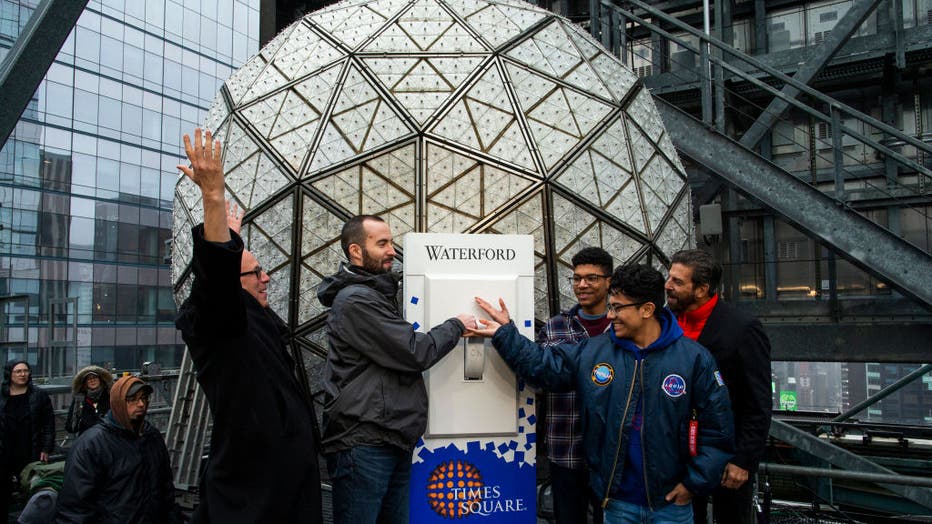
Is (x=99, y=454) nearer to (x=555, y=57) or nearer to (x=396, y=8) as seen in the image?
(x=396, y=8)

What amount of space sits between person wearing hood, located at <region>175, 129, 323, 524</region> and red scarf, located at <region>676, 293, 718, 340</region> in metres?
1.89

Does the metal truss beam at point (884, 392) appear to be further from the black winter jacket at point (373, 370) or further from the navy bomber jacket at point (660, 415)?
the black winter jacket at point (373, 370)

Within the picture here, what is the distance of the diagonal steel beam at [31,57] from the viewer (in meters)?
3.45

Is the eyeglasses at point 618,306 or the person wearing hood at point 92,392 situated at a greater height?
the eyeglasses at point 618,306

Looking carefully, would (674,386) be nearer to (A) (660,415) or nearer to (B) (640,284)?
(A) (660,415)

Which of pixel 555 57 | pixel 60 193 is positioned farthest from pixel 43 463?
pixel 60 193

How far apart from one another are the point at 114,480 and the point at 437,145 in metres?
2.36

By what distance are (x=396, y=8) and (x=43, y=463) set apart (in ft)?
16.0

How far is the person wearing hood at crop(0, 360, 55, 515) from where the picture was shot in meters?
5.47

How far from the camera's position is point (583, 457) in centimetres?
306

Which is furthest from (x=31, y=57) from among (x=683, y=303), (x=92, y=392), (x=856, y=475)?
(x=856, y=475)

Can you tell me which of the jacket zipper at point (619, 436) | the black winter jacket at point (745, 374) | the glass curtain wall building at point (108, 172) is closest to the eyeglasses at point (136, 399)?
the jacket zipper at point (619, 436)

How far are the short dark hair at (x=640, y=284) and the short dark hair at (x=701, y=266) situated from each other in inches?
19.4

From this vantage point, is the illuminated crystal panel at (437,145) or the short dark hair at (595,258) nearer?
the short dark hair at (595,258)
